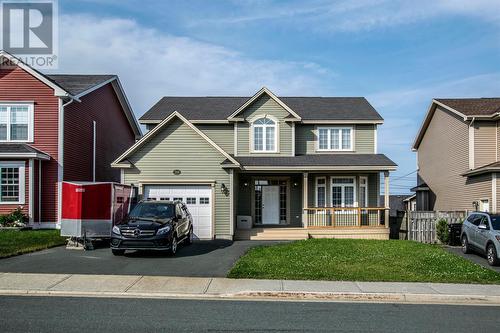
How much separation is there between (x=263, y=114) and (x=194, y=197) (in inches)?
251

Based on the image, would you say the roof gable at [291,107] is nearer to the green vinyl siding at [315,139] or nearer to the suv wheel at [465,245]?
the green vinyl siding at [315,139]

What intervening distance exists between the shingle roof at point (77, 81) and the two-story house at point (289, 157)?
11.7 ft

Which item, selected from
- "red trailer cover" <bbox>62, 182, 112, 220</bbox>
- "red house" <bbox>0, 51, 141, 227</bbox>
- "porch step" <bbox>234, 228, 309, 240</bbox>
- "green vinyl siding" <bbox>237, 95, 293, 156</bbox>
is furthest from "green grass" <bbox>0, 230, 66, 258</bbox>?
"green vinyl siding" <bbox>237, 95, 293, 156</bbox>

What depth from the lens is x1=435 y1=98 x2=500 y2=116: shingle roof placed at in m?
25.9

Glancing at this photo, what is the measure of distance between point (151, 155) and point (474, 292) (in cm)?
1440

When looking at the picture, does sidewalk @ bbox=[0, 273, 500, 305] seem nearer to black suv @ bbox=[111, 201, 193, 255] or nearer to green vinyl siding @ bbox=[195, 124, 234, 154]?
black suv @ bbox=[111, 201, 193, 255]

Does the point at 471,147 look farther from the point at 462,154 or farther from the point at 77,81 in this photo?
the point at 77,81

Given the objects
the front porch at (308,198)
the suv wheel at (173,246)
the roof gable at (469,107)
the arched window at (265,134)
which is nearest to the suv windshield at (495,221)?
the front porch at (308,198)

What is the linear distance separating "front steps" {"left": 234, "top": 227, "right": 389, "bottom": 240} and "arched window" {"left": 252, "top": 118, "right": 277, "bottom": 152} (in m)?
4.66

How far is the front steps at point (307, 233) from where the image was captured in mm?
22797

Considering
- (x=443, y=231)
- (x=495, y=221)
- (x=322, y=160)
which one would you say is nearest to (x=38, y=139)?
(x=322, y=160)

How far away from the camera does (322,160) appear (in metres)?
24.8

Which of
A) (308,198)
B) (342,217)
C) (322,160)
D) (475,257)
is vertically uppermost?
(322,160)

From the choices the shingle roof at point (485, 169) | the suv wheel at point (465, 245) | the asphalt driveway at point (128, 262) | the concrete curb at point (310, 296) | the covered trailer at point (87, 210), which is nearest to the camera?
the concrete curb at point (310, 296)
